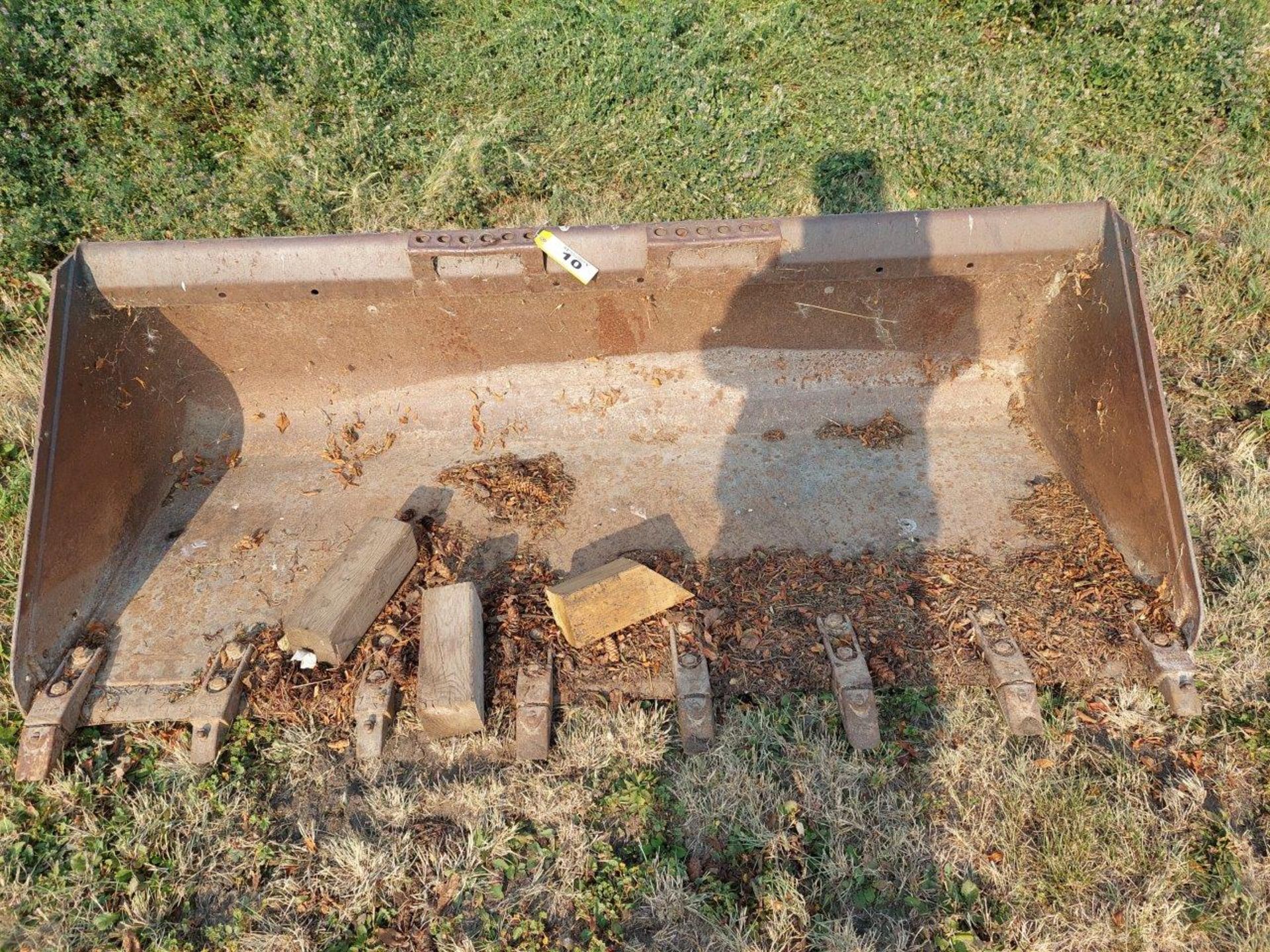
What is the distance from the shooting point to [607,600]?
2.58 metres

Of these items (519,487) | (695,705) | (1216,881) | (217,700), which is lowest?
(1216,881)

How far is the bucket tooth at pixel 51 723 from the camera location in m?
2.38

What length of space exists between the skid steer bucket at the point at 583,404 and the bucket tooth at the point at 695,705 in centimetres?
57

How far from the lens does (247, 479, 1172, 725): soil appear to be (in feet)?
8.35

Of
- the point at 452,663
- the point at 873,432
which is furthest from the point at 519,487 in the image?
the point at 873,432

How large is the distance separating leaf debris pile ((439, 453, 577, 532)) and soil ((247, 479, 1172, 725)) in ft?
0.90

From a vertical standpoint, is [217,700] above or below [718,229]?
below

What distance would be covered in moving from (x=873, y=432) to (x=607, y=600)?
4.67ft

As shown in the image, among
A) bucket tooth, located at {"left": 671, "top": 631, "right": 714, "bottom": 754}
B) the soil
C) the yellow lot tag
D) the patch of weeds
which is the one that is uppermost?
the yellow lot tag

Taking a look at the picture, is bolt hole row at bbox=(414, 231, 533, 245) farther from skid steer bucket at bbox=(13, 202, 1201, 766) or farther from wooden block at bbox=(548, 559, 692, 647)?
wooden block at bbox=(548, 559, 692, 647)

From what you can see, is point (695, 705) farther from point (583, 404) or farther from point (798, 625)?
point (583, 404)

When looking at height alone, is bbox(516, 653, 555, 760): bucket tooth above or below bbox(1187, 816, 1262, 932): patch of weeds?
above

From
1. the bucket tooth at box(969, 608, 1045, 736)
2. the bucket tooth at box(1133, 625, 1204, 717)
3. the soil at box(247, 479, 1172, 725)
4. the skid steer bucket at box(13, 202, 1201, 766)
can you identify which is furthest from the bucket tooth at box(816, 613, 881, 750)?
the bucket tooth at box(1133, 625, 1204, 717)

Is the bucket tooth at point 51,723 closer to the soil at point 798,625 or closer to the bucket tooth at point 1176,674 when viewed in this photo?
the soil at point 798,625
